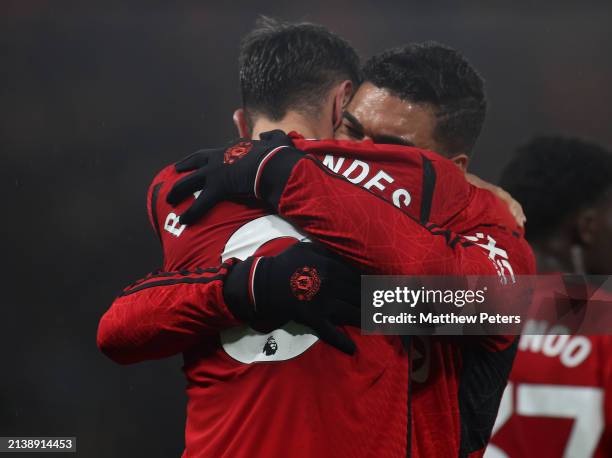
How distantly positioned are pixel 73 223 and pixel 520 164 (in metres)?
1.52

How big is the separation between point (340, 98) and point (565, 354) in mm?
564

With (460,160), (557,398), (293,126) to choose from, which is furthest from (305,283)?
(460,160)

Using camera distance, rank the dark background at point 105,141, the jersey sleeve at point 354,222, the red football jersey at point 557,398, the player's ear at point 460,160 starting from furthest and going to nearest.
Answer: the dark background at point 105,141
the player's ear at point 460,160
the red football jersey at point 557,398
the jersey sleeve at point 354,222

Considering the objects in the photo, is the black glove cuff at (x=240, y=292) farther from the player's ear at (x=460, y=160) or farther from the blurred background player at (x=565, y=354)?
the player's ear at (x=460, y=160)

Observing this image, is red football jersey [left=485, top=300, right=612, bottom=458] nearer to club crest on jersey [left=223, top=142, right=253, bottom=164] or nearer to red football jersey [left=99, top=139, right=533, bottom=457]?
red football jersey [left=99, top=139, right=533, bottom=457]

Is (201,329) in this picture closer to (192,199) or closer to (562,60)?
(192,199)

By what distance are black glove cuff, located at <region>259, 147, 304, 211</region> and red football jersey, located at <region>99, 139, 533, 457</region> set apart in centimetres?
1

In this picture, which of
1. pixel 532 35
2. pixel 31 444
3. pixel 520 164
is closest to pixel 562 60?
pixel 532 35

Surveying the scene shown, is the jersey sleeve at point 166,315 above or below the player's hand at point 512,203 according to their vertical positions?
below

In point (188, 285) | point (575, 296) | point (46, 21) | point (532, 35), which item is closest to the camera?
point (188, 285)

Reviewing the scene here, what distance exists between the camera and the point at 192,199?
1135 millimetres

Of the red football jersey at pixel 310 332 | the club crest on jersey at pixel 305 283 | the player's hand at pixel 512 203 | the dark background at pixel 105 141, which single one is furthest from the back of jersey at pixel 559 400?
the dark background at pixel 105 141

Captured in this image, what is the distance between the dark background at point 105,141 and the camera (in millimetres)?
2420

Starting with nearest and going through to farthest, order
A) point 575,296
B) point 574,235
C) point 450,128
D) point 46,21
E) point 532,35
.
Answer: point 575,296 < point 574,235 < point 450,128 < point 46,21 < point 532,35
